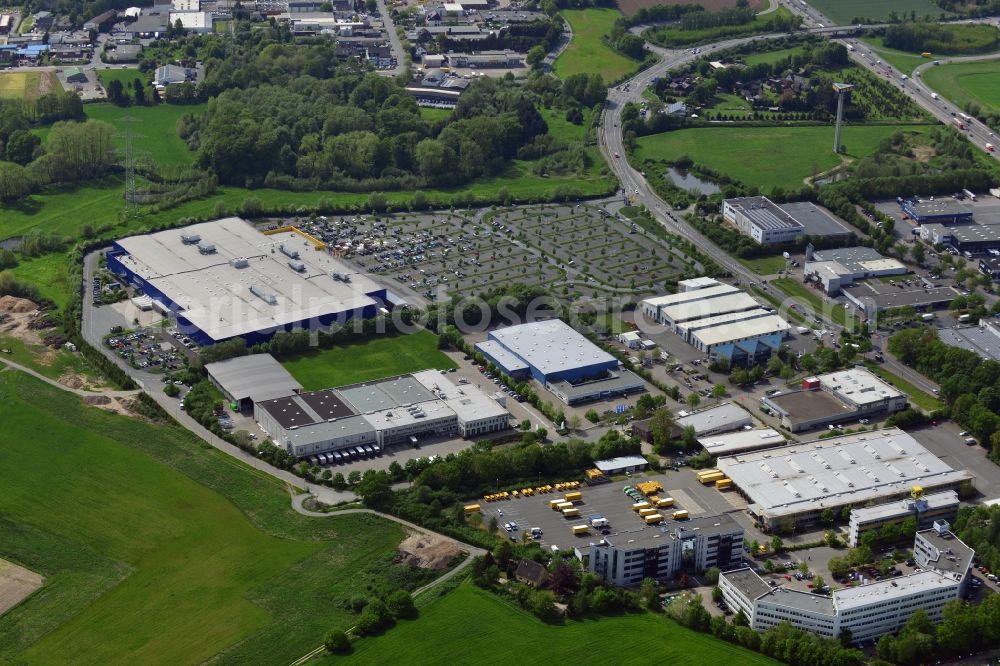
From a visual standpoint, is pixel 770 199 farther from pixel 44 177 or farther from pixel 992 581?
pixel 44 177

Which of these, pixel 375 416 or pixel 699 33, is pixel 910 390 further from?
pixel 699 33

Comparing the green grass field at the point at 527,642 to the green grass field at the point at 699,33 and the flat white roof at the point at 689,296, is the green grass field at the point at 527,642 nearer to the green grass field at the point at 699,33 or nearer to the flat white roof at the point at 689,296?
the flat white roof at the point at 689,296

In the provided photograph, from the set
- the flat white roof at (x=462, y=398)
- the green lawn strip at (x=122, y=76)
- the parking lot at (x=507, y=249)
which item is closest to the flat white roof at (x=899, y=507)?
the flat white roof at (x=462, y=398)

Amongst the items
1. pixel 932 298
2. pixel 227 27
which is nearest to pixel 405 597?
pixel 932 298

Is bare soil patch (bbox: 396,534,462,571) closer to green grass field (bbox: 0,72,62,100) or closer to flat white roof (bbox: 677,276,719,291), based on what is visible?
flat white roof (bbox: 677,276,719,291)

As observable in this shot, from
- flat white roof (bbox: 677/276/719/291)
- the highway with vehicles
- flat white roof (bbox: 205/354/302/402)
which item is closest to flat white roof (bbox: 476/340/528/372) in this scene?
flat white roof (bbox: 205/354/302/402)

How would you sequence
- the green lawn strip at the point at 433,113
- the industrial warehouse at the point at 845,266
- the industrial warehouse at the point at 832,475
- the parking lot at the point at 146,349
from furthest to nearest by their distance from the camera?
the green lawn strip at the point at 433,113 → the industrial warehouse at the point at 845,266 → the parking lot at the point at 146,349 → the industrial warehouse at the point at 832,475
